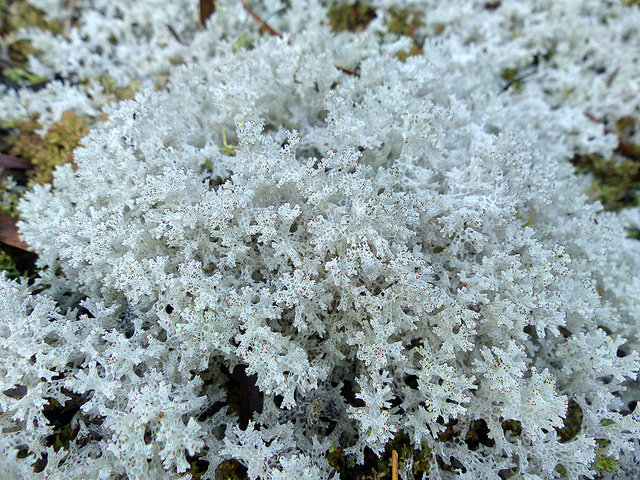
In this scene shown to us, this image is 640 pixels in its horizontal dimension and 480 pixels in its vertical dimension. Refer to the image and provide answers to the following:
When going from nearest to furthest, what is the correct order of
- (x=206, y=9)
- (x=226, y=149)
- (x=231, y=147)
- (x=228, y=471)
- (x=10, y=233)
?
(x=228, y=471) → (x=231, y=147) → (x=226, y=149) → (x=10, y=233) → (x=206, y=9)

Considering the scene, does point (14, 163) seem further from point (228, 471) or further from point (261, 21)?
point (228, 471)

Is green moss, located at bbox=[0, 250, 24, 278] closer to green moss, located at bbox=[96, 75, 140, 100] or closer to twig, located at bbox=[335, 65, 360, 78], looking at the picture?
green moss, located at bbox=[96, 75, 140, 100]

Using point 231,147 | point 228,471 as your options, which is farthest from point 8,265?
point 228,471

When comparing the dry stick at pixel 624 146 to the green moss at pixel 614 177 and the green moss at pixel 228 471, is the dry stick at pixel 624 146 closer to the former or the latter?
the green moss at pixel 614 177

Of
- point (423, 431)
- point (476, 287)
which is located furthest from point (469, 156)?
point (423, 431)

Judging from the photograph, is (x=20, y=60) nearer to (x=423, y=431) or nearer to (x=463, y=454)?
(x=423, y=431)
